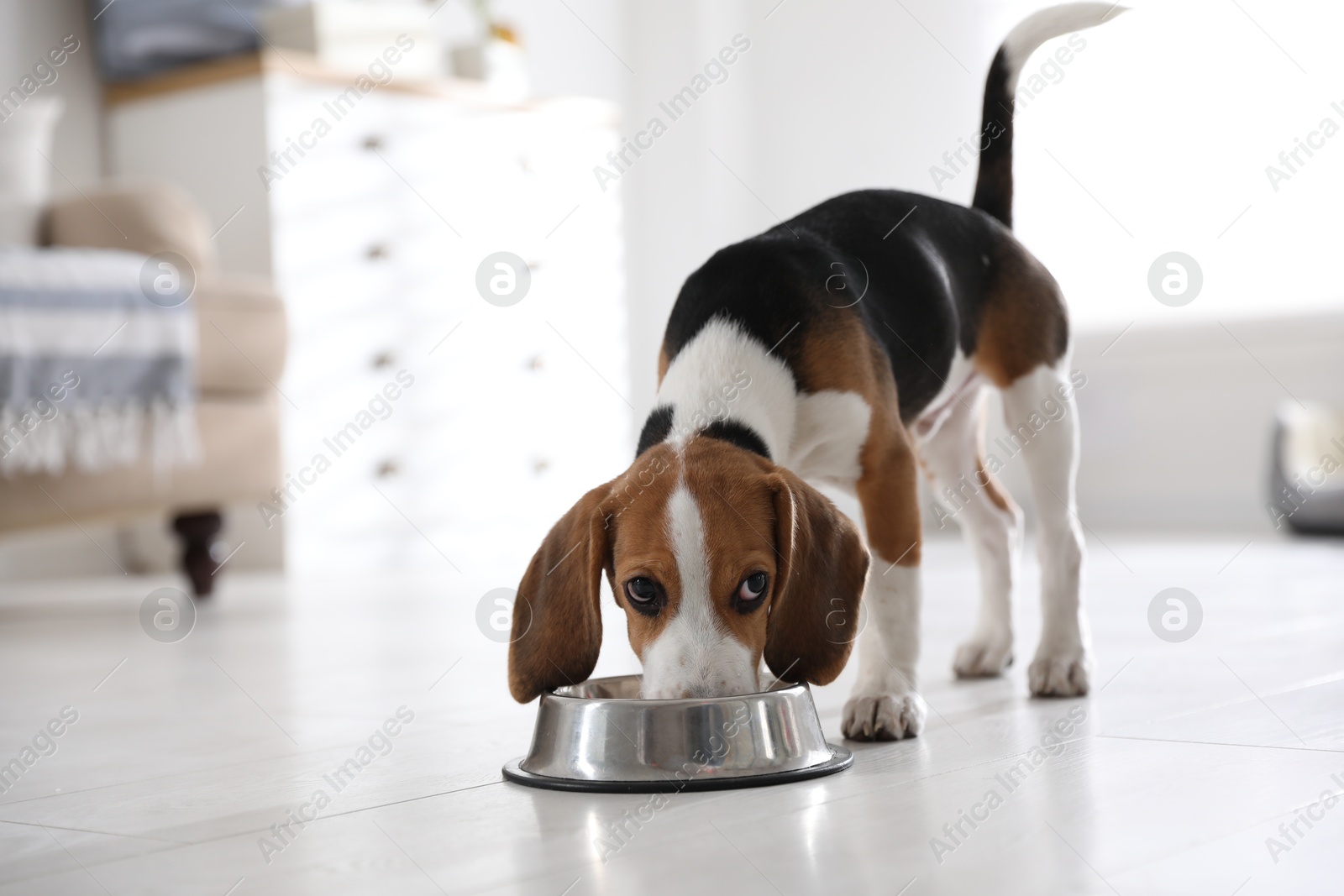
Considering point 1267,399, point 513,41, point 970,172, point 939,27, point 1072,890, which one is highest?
point 513,41

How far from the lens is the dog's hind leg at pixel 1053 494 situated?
253 cm

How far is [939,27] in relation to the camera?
5.79m

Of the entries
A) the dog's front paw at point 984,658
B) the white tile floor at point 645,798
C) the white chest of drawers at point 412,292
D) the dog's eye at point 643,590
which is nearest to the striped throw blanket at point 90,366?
the white tile floor at point 645,798

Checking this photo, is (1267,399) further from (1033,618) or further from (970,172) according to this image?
(1033,618)

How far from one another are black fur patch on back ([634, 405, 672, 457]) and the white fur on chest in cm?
1

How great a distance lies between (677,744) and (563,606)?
266 mm

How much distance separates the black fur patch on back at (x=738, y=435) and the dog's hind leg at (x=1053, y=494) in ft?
2.41

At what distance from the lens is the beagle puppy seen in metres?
1.78

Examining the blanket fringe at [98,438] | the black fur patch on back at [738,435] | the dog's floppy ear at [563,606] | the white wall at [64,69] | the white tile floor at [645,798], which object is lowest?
the white tile floor at [645,798]

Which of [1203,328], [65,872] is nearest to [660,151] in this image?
[1203,328]

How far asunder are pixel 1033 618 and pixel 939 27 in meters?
2.92

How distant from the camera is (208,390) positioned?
4.73 metres

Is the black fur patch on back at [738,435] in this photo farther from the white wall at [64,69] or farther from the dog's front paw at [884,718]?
the white wall at [64,69]

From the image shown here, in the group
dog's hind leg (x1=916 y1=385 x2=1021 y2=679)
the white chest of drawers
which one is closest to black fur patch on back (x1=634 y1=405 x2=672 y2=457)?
dog's hind leg (x1=916 y1=385 x2=1021 y2=679)
